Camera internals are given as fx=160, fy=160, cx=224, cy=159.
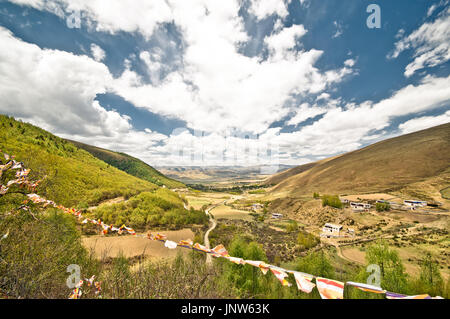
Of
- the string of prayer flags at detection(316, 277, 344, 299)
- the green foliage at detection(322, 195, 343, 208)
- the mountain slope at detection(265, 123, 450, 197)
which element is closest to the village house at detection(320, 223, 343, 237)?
the green foliage at detection(322, 195, 343, 208)

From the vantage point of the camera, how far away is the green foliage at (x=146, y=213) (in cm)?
3062

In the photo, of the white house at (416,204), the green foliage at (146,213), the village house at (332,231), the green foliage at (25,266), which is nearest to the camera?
the green foliage at (25,266)

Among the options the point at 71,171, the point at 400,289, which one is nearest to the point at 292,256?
the point at 400,289

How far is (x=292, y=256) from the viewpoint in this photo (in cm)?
2739

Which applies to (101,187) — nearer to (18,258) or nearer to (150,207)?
(150,207)

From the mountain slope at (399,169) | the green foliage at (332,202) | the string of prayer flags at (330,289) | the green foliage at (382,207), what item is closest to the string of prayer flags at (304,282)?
the string of prayer flags at (330,289)

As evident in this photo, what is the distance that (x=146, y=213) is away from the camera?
118ft

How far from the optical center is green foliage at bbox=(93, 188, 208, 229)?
3062cm

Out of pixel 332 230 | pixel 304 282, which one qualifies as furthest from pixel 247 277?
pixel 332 230

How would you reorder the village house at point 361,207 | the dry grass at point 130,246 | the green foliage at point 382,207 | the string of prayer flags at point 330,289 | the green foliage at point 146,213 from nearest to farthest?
the string of prayer flags at point 330,289 < the dry grass at point 130,246 < the green foliage at point 146,213 < the green foliage at point 382,207 < the village house at point 361,207

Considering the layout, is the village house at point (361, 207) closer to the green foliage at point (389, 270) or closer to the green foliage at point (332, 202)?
the green foliage at point (332, 202)

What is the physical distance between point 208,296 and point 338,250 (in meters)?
34.3

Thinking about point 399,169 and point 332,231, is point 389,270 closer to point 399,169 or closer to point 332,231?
point 332,231

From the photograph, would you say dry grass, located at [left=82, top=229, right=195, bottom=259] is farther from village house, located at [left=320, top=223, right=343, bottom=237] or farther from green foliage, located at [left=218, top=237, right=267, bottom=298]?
village house, located at [left=320, top=223, right=343, bottom=237]
